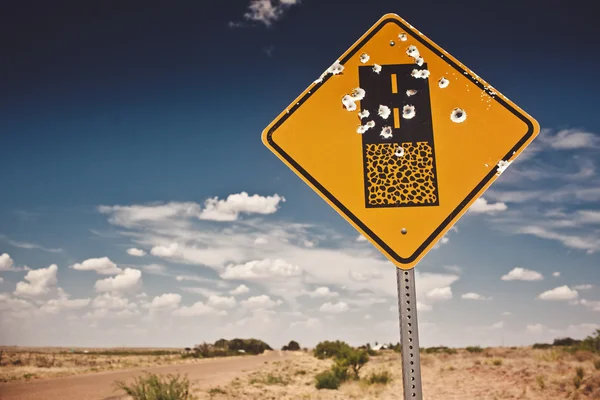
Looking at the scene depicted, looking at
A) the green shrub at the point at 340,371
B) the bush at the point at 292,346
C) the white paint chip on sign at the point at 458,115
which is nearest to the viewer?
the white paint chip on sign at the point at 458,115

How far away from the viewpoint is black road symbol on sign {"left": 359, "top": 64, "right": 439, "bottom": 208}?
1.97 meters

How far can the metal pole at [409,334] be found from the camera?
1736mm

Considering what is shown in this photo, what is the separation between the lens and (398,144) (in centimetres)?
208

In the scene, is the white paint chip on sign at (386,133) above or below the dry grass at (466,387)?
above

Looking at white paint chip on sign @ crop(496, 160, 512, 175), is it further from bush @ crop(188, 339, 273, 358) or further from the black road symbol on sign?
bush @ crop(188, 339, 273, 358)

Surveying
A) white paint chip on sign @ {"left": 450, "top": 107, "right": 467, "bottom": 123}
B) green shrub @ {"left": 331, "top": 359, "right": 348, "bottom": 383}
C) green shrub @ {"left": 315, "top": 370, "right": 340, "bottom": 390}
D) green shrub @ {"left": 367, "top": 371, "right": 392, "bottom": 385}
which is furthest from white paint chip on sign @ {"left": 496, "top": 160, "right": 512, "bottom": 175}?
green shrub @ {"left": 331, "top": 359, "right": 348, "bottom": 383}

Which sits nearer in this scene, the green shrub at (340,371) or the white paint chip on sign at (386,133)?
the white paint chip on sign at (386,133)

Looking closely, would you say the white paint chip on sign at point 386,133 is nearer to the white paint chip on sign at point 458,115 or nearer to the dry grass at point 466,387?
the white paint chip on sign at point 458,115

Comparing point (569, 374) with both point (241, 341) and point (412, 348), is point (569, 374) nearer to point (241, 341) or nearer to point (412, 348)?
point (412, 348)

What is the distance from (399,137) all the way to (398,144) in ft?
0.12

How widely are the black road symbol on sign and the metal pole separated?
34 cm

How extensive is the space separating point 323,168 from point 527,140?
37.9 inches

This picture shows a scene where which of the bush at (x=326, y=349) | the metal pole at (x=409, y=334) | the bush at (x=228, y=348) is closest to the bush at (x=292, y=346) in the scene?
the bush at (x=228, y=348)

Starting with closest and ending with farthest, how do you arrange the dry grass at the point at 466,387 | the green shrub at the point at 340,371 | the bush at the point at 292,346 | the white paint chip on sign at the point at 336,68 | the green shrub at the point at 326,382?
the white paint chip on sign at the point at 336,68
the dry grass at the point at 466,387
the green shrub at the point at 326,382
the green shrub at the point at 340,371
the bush at the point at 292,346
